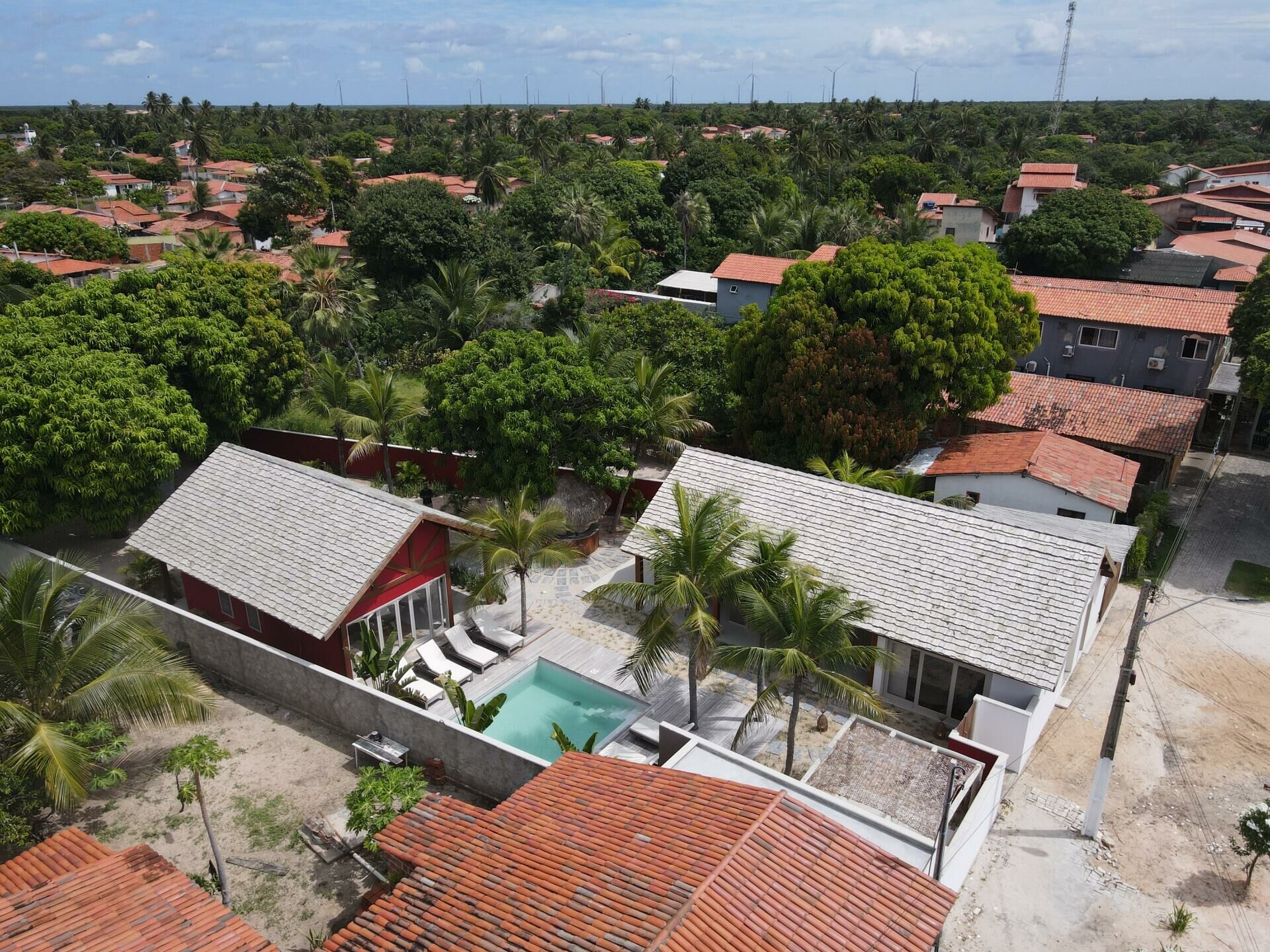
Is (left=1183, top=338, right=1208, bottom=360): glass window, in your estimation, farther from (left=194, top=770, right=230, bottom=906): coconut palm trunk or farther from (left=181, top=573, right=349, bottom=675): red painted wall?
(left=194, top=770, right=230, bottom=906): coconut palm trunk

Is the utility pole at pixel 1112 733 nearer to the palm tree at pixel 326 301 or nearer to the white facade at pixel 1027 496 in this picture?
the white facade at pixel 1027 496

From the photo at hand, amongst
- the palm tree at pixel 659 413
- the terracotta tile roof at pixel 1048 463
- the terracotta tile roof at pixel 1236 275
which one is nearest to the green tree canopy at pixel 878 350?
the terracotta tile roof at pixel 1048 463

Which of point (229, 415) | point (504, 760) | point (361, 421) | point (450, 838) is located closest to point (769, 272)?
point (361, 421)

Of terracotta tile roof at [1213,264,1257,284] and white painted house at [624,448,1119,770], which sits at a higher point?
terracotta tile roof at [1213,264,1257,284]

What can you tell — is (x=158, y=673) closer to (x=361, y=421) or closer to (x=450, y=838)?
(x=450, y=838)

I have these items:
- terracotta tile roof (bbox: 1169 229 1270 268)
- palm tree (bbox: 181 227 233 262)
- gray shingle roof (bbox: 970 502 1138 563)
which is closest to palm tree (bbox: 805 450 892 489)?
gray shingle roof (bbox: 970 502 1138 563)
